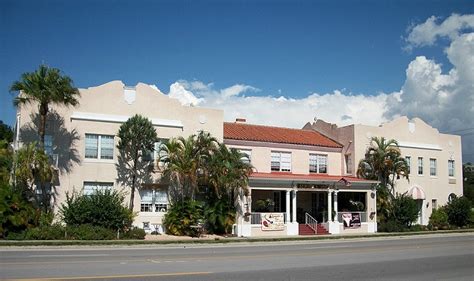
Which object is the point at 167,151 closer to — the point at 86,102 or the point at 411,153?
the point at 86,102

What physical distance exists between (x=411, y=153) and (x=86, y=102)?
26742mm

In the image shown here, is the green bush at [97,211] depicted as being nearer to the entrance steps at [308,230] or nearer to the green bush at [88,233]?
the green bush at [88,233]

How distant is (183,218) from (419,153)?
23146 millimetres

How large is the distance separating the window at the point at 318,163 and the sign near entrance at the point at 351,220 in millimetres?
4489

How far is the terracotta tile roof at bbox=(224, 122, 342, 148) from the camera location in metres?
36.1

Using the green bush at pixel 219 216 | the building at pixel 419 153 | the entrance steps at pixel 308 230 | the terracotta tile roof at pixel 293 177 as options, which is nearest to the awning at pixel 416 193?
the building at pixel 419 153

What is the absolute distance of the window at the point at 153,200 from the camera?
101 ft

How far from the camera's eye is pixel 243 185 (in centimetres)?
3075

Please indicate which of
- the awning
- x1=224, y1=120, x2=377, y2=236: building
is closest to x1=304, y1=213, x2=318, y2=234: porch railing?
x1=224, y1=120, x2=377, y2=236: building

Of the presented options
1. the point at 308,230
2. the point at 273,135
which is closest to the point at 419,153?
the point at 273,135

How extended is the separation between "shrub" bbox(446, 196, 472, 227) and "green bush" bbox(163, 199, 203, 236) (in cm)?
2298

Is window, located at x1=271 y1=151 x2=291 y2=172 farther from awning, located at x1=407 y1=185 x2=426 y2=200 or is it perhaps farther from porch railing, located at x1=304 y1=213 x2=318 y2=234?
awning, located at x1=407 y1=185 x2=426 y2=200

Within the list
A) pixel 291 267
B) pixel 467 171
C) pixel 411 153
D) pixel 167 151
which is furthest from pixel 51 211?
pixel 467 171

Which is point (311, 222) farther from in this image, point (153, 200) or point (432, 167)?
point (432, 167)
